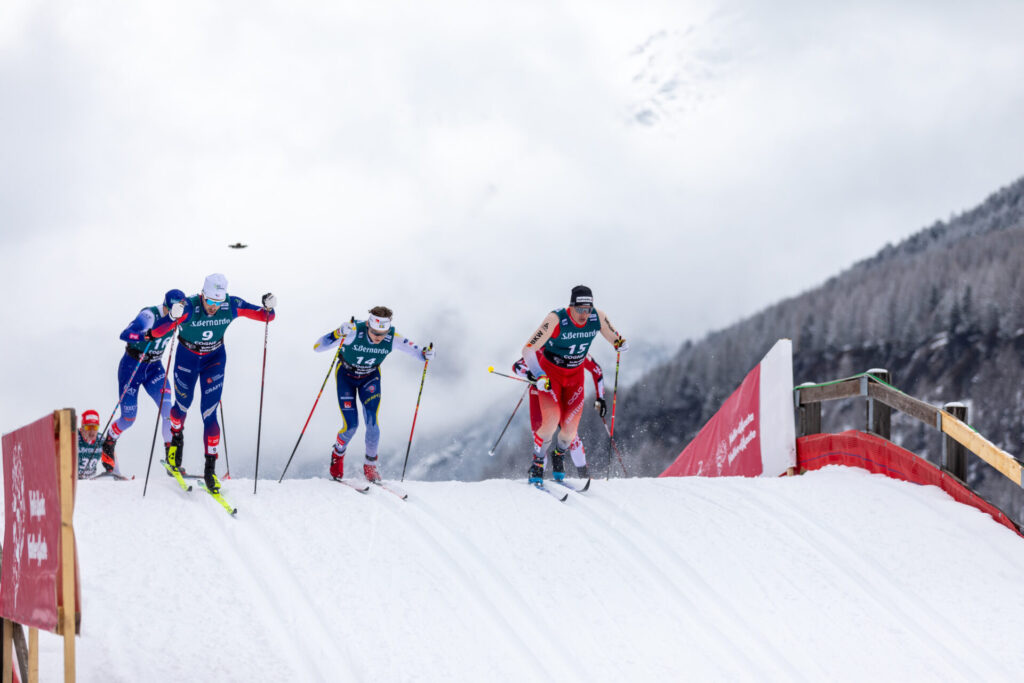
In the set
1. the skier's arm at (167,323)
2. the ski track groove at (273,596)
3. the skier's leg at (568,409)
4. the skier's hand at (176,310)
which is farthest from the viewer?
the skier's leg at (568,409)

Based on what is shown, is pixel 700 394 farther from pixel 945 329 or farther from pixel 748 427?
pixel 748 427

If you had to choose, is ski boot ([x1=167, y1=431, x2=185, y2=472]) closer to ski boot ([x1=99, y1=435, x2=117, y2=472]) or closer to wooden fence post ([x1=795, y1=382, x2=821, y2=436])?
ski boot ([x1=99, y1=435, x2=117, y2=472])

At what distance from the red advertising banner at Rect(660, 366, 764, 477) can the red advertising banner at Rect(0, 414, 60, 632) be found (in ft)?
28.8

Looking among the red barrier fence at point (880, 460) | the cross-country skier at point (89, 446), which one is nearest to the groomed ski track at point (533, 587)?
the red barrier fence at point (880, 460)

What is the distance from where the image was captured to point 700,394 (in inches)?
3346

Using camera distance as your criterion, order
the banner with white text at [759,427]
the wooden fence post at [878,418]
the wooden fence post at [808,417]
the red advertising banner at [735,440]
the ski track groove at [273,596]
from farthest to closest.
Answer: the red advertising banner at [735,440] → the banner with white text at [759,427] → the wooden fence post at [808,417] → the wooden fence post at [878,418] → the ski track groove at [273,596]

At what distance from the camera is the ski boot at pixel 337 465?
29.1 ft

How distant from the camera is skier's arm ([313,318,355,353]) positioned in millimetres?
8703

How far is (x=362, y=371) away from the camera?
890 cm

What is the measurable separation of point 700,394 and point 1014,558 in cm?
7836

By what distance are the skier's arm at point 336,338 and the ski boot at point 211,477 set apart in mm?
1429

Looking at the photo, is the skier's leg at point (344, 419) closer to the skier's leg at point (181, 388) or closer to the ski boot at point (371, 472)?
the ski boot at point (371, 472)

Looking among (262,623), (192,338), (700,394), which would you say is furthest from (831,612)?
(700,394)

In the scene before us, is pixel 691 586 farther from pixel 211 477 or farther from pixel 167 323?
pixel 167 323
